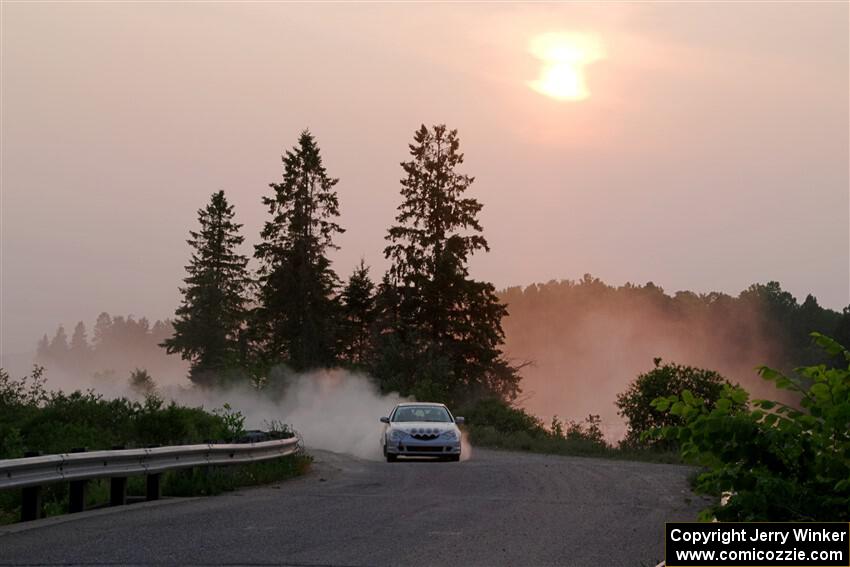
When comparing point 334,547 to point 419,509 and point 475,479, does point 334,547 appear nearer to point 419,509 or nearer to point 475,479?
point 419,509

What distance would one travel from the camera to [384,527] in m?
14.1

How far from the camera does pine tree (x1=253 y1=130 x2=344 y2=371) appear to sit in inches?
3263

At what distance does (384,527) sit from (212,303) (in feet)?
270

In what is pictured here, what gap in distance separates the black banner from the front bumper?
77.4ft

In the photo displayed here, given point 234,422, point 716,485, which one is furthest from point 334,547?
point 234,422

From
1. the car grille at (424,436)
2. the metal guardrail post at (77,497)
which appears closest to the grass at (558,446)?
the car grille at (424,436)

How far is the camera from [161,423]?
26344 millimetres

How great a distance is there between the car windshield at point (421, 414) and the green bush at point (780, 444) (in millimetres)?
23957

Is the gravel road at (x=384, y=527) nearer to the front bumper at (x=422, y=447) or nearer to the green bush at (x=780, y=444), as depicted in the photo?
the green bush at (x=780, y=444)

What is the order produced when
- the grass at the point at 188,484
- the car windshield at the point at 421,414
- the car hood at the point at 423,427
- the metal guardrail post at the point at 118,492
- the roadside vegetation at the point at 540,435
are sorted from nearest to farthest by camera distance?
the metal guardrail post at the point at 118,492 → the grass at the point at 188,484 → the car hood at the point at 423,427 → the car windshield at the point at 421,414 → the roadside vegetation at the point at 540,435

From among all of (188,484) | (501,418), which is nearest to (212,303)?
(501,418)

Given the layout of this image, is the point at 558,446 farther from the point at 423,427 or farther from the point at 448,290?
the point at 448,290

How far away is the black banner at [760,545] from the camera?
5926 millimetres

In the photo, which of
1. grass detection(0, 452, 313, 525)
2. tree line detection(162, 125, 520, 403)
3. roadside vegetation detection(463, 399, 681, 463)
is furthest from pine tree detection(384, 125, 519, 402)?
grass detection(0, 452, 313, 525)
